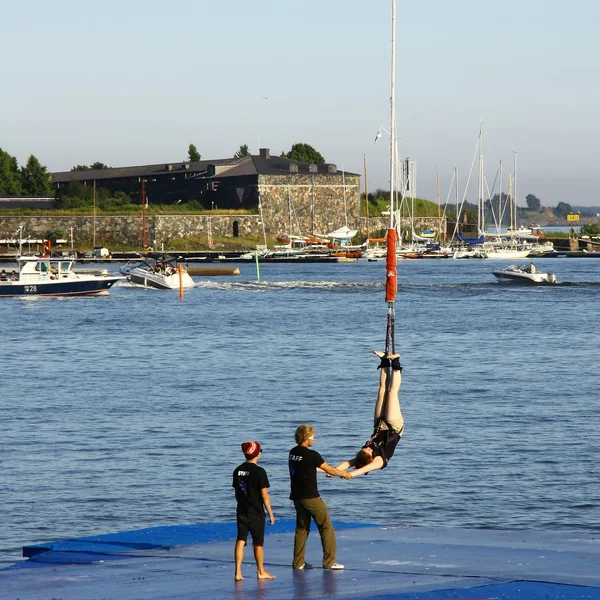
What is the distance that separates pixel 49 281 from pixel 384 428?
63.1 meters

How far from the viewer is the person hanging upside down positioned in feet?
43.7

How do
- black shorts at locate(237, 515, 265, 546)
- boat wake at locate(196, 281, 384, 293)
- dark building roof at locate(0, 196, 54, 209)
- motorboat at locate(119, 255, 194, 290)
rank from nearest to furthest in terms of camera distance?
black shorts at locate(237, 515, 265, 546), motorboat at locate(119, 255, 194, 290), boat wake at locate(196, 281, 384, 293), dark building roof at locate(0, 196, 54, 209)

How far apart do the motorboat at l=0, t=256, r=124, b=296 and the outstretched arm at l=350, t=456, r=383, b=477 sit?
62.6 m

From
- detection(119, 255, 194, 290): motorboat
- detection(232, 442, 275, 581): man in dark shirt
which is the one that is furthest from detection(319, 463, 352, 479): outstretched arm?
detection(119, 255, 194, 290): motorboat

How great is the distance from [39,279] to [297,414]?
1869 inches

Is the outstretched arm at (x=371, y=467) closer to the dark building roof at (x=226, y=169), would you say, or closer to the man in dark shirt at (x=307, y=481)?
the man in dark shirt at (x=307, y=481)

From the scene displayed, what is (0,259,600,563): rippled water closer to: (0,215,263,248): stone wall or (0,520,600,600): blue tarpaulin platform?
(0,520,600,600): blue tarpaulin platform

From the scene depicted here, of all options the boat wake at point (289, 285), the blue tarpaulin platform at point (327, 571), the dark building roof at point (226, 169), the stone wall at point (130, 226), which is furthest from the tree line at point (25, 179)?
the blue tarpaulin platform at point (327, 571)

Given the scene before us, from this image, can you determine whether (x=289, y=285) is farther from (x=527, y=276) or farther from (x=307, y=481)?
(x=307, y=481)

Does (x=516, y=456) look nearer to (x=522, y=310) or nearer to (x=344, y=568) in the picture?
(x=344, y=568)

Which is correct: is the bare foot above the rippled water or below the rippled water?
above

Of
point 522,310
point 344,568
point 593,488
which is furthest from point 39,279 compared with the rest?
point 344,568

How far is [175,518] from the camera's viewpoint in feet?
65.5

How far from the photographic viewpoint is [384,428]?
14.1 meters
